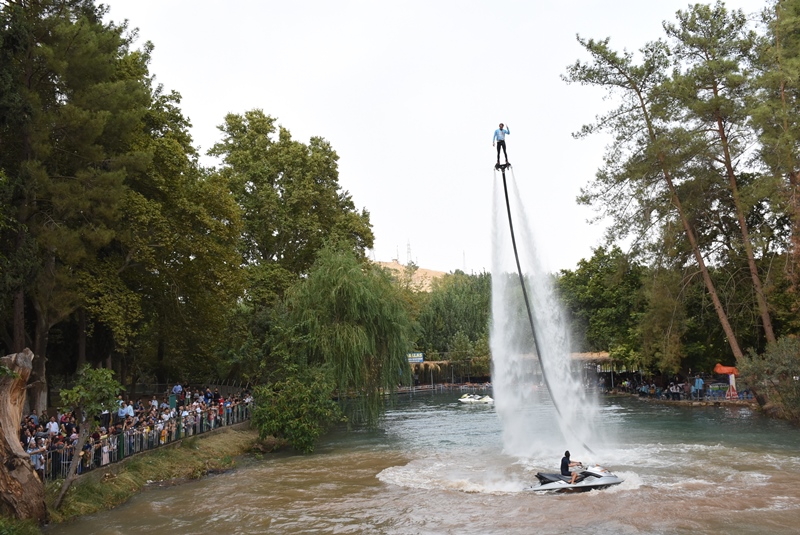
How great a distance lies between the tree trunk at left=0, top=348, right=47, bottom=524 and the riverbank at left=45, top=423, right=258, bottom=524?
3.27 ft

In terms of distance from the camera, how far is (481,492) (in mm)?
21172

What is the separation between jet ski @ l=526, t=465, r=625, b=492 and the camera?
66.8 feet

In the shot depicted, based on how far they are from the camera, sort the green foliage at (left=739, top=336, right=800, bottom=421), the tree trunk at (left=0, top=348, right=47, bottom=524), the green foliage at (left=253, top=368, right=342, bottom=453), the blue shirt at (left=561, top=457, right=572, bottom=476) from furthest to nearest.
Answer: the green foliage at (left=739, top=336, right=800, bottom=421), the green foliage at (left=253, top=368, right=342, bottom=453), the blue shirt at (left=561, top=457, right=572, bottom=476), the tree trunk at (left=0, top=348, right=47, bottom=524)

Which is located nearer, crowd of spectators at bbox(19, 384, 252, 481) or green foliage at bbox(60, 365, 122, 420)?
green foliage at bbox(60, 365, 122, 420)

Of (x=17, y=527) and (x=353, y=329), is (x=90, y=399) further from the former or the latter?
(x=353, y=329)

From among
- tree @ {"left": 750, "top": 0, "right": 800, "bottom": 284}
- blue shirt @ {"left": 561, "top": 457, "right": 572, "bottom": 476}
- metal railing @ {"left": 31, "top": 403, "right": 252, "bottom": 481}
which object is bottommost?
blue shirt @ {"left": 561, "top": 457, "right": 572, "bottom": 476}

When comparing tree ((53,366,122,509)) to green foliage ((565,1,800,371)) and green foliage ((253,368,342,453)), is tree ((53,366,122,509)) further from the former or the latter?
green foliage ((565,1,800,371))

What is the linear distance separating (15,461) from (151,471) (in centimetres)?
710

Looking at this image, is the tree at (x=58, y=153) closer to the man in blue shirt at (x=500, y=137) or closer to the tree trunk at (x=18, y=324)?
the tree trunk at (x=18, y=324)

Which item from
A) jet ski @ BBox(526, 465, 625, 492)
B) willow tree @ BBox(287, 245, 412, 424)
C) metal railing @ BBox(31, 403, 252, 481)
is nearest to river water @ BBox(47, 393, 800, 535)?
jet ski @ BBox(526, 465, 625, 492)

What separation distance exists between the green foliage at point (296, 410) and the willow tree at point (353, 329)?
81.2 inches

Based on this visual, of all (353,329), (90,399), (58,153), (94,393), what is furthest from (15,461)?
(353,329)

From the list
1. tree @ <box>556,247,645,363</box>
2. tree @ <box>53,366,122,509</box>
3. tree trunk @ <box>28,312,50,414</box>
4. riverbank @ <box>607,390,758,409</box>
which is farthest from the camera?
tree @ <box>556,247,645,363</box>

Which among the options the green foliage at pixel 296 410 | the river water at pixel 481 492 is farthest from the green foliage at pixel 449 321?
the green foliage at pixel 296 410
